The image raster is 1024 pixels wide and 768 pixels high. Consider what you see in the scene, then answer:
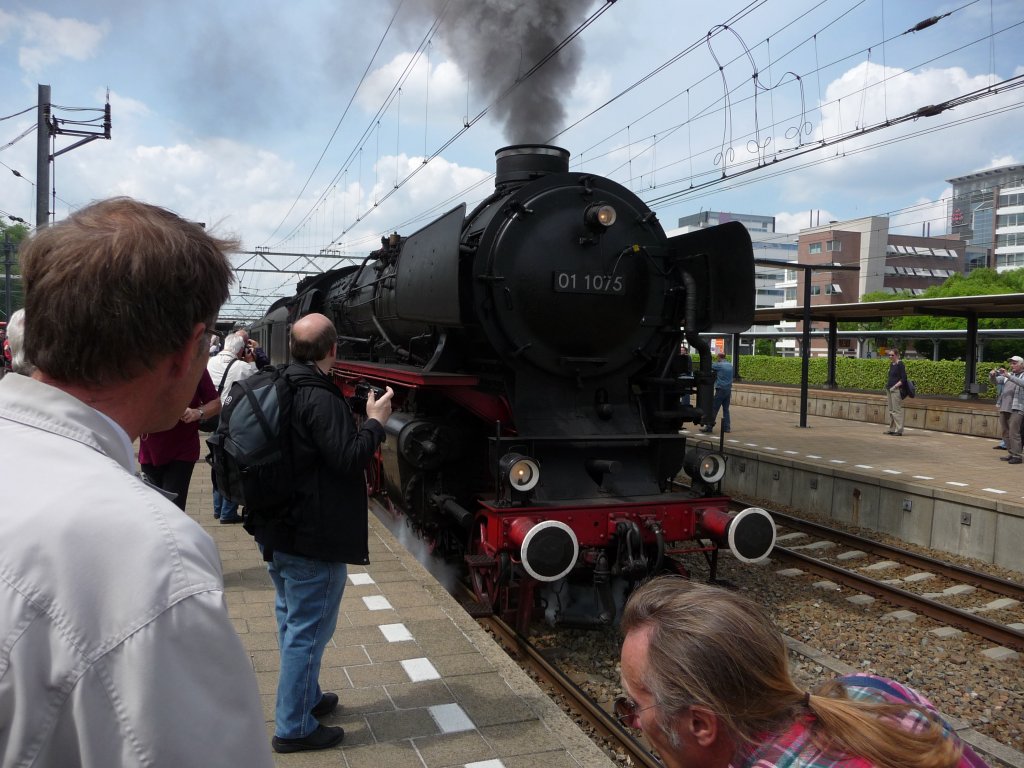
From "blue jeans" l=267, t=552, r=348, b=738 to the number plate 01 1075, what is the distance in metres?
3.31

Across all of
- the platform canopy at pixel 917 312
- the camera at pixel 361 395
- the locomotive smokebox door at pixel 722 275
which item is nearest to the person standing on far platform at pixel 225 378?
the camera at pixel 361 395

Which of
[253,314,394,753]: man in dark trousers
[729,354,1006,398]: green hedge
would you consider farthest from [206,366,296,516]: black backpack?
[729,354,1006,398]: green hedge

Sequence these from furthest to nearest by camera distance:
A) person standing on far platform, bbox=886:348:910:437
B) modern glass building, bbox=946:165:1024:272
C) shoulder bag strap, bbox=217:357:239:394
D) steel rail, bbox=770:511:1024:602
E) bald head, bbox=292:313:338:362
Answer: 1. modern glass building, bbox=946:165:1024:272
2. person standing on far platform, bbox=886:348:910:437
3. shoulder bag strap, bbox=217:357:239:394
4. steel rail, bbox=770:511:1024:602
5. bald head, bbox=292:313:338:362

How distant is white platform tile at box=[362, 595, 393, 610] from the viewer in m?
5.27

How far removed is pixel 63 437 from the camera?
3.59 ft

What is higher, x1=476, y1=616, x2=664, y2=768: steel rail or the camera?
the camera

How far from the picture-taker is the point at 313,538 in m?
3.34

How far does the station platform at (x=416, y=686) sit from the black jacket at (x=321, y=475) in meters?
0.87

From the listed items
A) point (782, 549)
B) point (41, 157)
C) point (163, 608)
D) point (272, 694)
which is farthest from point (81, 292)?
point (41, 157)

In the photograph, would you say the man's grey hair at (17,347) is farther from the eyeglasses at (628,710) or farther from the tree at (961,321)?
the tree at (961,321)

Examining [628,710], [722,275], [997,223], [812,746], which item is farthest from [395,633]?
[997,223]

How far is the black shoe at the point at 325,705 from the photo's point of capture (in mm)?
3666

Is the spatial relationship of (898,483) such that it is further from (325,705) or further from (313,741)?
(313,741)

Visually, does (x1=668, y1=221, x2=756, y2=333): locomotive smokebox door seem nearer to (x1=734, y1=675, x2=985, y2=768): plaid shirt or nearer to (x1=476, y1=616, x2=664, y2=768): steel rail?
(x1=476, y1=616, x2=664, y2=768): steel rail
